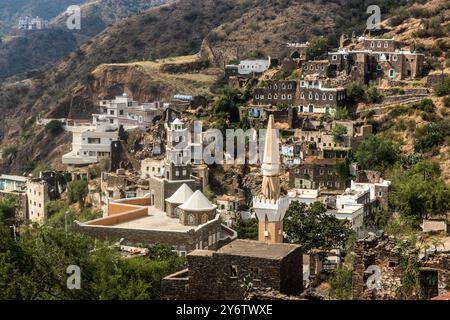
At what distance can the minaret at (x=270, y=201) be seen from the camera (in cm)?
2633

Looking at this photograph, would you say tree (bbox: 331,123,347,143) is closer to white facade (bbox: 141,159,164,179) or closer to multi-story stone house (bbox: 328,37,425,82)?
multi-story stone house (bbox: 328,37,425,82)

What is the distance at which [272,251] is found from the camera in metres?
15.1

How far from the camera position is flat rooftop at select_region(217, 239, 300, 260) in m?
14.6

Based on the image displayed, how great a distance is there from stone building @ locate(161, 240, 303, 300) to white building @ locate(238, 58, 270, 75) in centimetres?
4632

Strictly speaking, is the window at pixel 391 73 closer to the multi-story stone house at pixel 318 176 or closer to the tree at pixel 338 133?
the tree at pixel 338 133

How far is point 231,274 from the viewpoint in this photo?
1444cm

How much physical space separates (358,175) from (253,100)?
12.9m

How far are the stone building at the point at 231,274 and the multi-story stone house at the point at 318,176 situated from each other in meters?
27.3

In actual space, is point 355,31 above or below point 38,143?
above

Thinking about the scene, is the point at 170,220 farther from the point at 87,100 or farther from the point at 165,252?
the point at 87,100

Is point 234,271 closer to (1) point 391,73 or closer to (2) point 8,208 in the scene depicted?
(2) point 8,208

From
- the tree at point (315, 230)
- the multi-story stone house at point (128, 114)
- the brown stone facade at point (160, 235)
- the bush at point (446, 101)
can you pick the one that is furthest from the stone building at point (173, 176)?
the bush at point (446, 101)

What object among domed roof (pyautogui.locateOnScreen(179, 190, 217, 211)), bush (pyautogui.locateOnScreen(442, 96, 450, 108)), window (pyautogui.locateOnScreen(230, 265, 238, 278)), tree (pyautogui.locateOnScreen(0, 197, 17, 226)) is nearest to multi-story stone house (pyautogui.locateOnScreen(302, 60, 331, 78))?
bush (pyautogui.locateOnScreen(442, 96, 450, 108))
